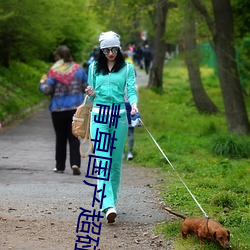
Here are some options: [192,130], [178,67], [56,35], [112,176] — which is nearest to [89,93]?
[112,176]

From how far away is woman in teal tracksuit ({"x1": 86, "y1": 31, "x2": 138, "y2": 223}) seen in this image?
751cm

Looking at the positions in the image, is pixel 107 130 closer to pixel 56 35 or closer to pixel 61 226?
pixel 61 226

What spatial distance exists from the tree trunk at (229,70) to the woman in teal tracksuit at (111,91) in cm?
864

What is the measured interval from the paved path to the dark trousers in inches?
10.0

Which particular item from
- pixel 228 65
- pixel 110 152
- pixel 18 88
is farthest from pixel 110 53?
pixel 18 88

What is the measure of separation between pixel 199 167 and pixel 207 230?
18.4 ft

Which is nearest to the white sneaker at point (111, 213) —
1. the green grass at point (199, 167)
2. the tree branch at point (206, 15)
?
the green grass at point (199, 167)

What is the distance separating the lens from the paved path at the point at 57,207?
6.81m

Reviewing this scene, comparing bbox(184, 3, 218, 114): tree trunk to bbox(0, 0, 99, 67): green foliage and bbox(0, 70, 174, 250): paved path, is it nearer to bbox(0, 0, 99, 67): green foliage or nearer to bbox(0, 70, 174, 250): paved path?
bbox(0, 0, 99, 67): green foliage

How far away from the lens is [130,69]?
7684 mm

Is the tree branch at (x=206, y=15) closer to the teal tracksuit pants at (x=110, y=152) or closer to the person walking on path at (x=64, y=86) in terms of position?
the person walking on path at (x=64, y=86)

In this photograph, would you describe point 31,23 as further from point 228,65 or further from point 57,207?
point 57,207

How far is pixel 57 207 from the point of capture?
324 inches

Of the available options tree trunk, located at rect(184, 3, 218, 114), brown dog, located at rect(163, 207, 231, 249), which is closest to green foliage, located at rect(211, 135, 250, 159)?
brown dog, located at rect(163, 207, 231, 249)
